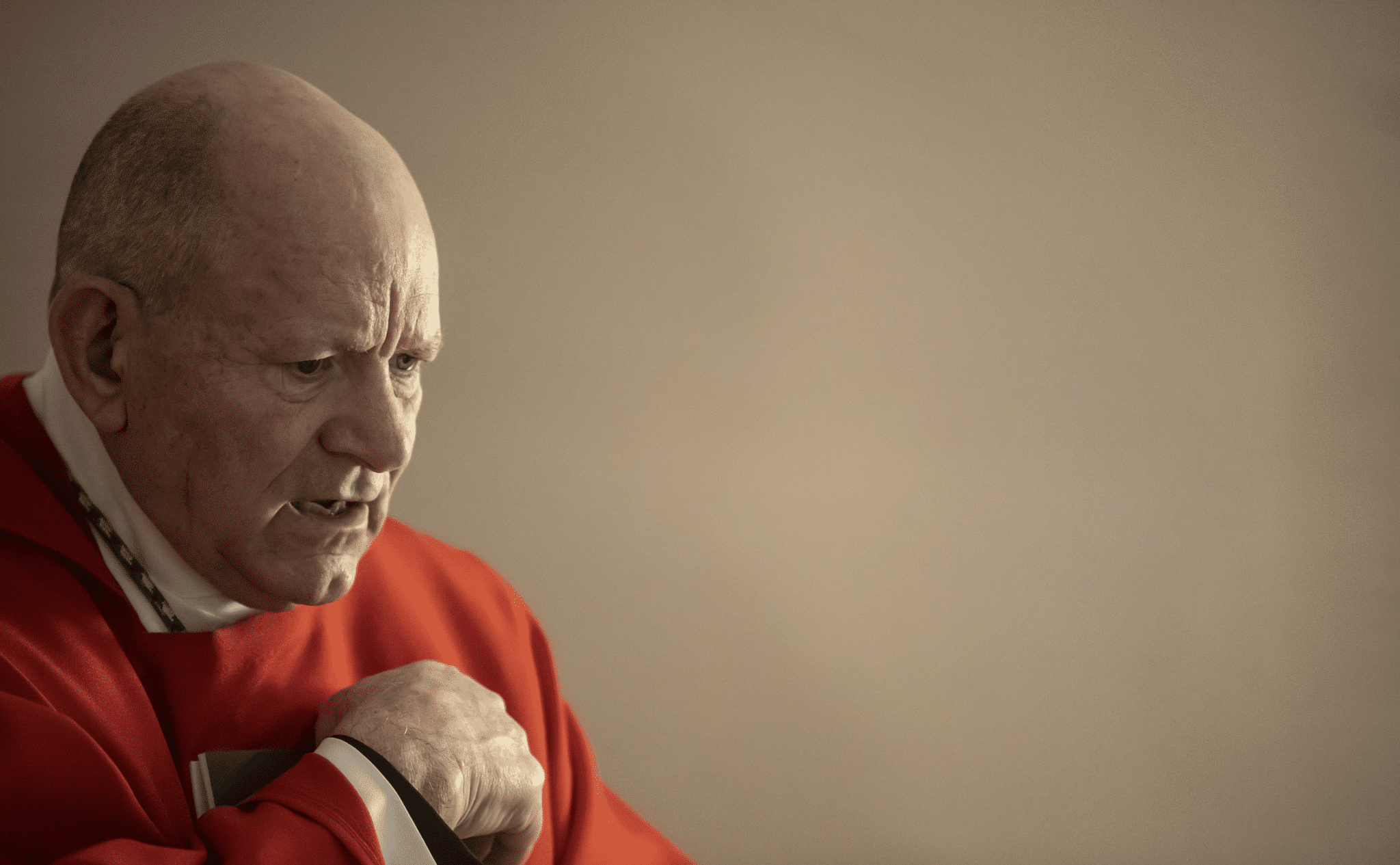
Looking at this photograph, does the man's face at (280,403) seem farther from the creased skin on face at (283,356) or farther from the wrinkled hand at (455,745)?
the wrinkled hand at (455,745)

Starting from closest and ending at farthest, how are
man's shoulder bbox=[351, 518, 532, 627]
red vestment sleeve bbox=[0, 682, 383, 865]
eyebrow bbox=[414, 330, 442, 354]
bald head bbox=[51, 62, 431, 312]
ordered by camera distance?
red vestment sleeve bbox=[0, 682, 383, 865]
bald head bbox=[51, 62, 431, 312]
eyebrow bbox=[414, 330, 442, 354]
man's shoulder bbox=[351, 518, 532, 627]

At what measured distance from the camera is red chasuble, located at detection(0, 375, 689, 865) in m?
0.75

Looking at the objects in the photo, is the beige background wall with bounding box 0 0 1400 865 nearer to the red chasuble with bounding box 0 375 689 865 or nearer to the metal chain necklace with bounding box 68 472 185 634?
the red chasuble with bounding box 0 375 689 865

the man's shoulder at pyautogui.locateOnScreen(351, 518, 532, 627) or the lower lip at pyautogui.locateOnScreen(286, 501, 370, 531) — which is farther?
the man's shoulder at pyautogui.locateOnScreen(351, 518, 532, 627)

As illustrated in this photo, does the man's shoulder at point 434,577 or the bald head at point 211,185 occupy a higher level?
the bald head at point 211,185

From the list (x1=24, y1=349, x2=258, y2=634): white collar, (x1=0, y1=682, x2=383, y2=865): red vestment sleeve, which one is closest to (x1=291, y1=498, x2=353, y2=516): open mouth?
(x1=24, y1=349, x2=258, y2=634): white collar

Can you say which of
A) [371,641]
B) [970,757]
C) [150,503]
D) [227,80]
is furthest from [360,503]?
[970,757]

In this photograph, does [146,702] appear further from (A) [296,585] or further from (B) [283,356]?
(B) [283,356]

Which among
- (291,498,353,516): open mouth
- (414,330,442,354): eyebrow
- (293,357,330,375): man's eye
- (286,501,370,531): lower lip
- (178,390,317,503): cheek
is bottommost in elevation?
(286,501,370,531): lower lip

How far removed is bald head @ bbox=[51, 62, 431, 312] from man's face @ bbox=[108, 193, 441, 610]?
1 centimetres

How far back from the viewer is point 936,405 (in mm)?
2008

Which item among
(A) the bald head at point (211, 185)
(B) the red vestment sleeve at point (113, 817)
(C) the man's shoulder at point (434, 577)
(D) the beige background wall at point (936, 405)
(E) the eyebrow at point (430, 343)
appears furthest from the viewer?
(D) the beige background wall at point (936, 405)

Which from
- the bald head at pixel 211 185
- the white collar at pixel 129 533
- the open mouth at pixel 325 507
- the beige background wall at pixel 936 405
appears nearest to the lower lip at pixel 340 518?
the open mouth at pixel 325 507

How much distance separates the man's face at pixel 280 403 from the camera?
2.76 feet
